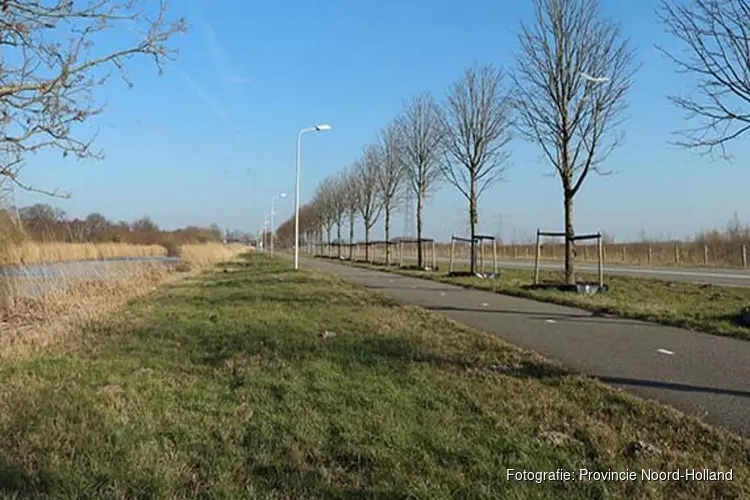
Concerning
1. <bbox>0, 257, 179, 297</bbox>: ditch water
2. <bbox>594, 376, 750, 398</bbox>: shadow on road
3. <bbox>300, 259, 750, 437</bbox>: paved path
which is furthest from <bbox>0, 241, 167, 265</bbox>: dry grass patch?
<bbox>594, 376, 750, 398</bbox>: shadow on road

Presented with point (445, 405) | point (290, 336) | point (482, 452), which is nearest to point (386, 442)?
point (482, 452)

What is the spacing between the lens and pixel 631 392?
6645 millimetres

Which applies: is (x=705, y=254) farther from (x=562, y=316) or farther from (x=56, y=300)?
(x=56, y=300)

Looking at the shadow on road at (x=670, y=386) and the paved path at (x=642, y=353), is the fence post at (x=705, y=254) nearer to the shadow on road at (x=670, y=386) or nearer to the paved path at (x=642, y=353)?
the paved path at (x=642, y=353)

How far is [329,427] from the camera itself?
5.42 metres

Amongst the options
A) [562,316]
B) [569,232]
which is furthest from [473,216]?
[562,316]

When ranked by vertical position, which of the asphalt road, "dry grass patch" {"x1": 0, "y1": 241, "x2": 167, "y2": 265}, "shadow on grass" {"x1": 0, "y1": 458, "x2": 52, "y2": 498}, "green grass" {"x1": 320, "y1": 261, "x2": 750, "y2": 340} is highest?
"dry grass patch" {"x1": 0, "y1": 241, "x2": 167, "y2": 265}

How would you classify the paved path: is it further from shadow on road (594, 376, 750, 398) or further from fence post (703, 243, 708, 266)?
fence post (703, 243, 708, 266)

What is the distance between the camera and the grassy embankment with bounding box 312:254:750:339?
11.9 metres

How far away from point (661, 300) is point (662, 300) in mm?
28

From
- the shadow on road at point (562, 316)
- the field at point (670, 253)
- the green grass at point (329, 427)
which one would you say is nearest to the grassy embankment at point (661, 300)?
the shadow on road at point (562, 316)

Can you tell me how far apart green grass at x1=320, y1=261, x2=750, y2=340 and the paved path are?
59cm

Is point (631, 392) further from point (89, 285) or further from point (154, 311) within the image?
point (89, 285)

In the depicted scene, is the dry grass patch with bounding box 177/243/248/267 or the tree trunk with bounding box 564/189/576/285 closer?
the tree trunk with bounding box 564/189/576/285
